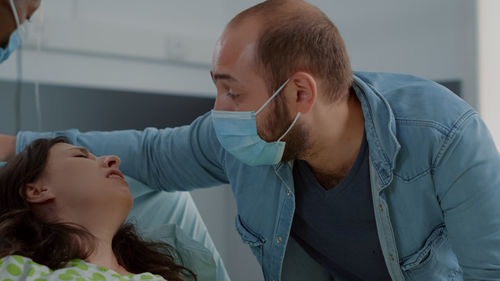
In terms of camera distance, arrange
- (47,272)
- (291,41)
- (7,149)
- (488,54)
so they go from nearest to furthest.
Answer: (47,272), (291,41), (7,149), (488,54)

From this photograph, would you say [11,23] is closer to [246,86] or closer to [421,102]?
[246,86]

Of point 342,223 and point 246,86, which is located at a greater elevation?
point 246,86

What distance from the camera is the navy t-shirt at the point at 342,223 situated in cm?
140

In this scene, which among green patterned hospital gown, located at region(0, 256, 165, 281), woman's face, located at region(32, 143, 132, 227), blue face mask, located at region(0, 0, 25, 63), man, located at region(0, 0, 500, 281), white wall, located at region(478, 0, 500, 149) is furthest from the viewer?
white wall, located at region(478, 0, 500, 149)

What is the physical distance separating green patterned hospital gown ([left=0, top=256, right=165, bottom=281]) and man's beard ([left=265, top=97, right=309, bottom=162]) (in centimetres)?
50

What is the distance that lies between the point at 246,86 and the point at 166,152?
0.45 metres

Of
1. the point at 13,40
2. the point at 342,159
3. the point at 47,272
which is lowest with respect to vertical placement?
the point at 47,272

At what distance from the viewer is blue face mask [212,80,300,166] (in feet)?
4.33

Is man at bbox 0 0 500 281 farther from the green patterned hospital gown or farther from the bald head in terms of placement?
the green patterned hospital gown

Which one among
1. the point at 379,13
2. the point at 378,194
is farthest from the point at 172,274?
the point at 379,13

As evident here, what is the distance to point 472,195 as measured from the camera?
1.19 meters

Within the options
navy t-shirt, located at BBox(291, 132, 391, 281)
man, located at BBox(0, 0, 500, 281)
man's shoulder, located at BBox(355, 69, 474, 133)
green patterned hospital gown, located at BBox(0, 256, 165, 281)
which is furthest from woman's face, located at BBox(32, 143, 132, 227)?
man's shoulder, located at BBox(355, 69, 474, 133)

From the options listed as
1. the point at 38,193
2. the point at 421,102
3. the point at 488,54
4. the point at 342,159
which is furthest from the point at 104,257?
the point at 488,54

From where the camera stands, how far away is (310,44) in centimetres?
131
